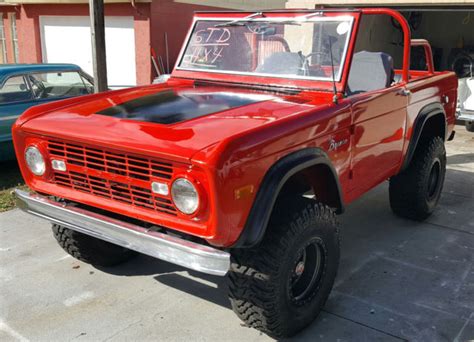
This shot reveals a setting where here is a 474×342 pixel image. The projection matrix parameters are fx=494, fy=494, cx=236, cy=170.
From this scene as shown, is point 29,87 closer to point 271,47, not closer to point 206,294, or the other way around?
point 271,47

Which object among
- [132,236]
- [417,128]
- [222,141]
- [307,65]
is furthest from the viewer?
[417,128]

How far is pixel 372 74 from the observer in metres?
4.11

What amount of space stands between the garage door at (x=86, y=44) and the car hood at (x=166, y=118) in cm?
1004

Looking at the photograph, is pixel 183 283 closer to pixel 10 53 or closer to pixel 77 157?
pixel 77 157

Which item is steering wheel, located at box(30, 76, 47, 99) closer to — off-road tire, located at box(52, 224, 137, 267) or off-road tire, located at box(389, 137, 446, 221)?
off-road tire, located at box(52, 224, 137, 267)

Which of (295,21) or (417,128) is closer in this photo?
(295,21)

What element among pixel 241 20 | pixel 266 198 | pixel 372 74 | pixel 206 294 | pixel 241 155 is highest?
pixel 241 20

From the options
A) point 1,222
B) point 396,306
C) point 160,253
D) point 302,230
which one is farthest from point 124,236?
point 1,222

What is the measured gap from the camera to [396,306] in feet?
10.9

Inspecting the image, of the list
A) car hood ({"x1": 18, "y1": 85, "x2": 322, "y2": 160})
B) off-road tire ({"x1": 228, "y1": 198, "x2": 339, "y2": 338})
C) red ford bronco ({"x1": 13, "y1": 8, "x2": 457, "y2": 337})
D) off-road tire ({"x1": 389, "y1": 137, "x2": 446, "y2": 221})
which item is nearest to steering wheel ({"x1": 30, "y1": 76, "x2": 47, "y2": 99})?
red ford bronco ({"x1": 13, "y1": 8, "x2": 457, "y2": 337})

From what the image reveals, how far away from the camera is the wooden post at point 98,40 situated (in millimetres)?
6059

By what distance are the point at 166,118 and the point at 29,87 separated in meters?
4.41

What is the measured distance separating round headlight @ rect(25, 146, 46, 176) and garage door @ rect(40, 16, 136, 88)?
34.5ft

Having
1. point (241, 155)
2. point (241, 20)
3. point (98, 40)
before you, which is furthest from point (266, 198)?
point (98, 40)
